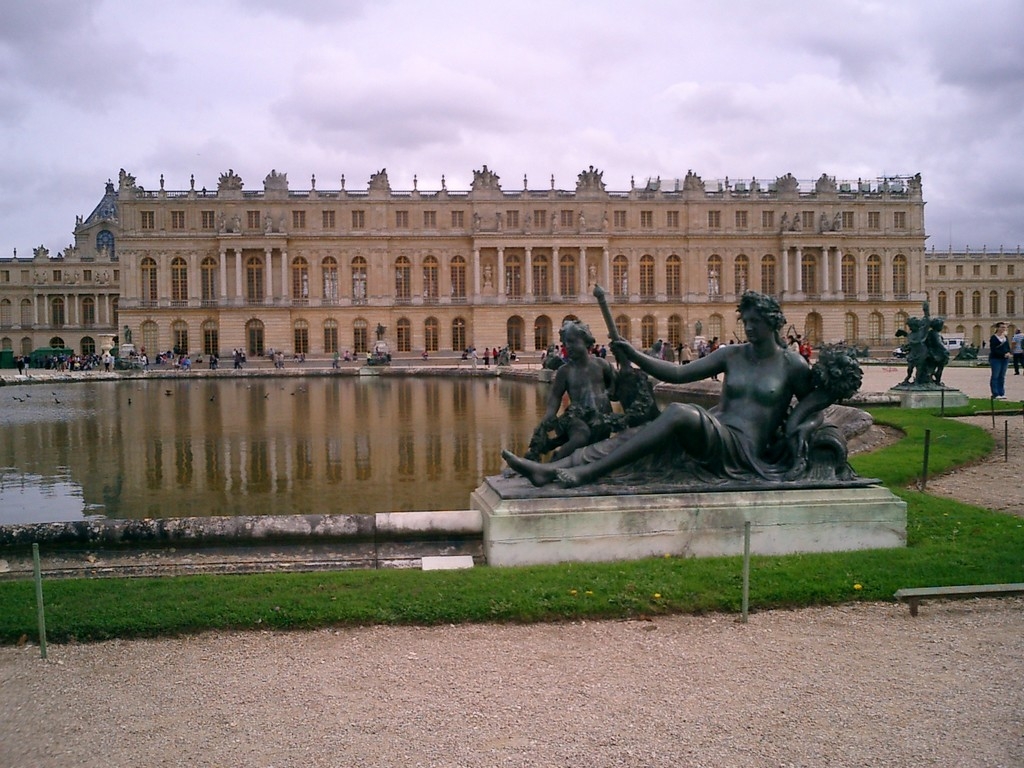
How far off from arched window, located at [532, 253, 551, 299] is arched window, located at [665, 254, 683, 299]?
933 cm

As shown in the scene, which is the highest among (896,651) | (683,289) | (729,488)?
(683,289)

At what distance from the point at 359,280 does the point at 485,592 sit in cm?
6278

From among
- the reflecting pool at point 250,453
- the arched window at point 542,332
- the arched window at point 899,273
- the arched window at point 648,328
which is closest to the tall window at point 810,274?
the arched window at point 899,273

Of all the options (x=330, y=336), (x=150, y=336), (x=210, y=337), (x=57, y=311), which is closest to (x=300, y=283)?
(x=330, y=336)

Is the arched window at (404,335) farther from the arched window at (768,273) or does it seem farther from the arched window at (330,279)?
the arched window at (768,273)

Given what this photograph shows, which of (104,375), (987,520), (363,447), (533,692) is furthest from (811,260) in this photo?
(533,692)

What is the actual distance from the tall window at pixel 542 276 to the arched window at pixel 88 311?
1912 inches

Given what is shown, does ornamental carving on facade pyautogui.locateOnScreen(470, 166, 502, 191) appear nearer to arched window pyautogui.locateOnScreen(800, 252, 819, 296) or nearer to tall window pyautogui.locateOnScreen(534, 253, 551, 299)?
tall window pyautogui.locateOnScreen(534, 253, 551, 299)

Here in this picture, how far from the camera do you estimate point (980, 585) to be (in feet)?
19.6

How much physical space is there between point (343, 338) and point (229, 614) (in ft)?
205

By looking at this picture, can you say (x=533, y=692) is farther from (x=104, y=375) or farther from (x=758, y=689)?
(x=104, y=375)

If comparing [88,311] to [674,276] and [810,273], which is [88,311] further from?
[810,273]

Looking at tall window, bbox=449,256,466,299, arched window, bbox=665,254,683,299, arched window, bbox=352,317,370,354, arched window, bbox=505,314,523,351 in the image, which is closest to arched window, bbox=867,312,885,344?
arched window, bbox=665,254,683,299

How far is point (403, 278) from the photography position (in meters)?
67.6
